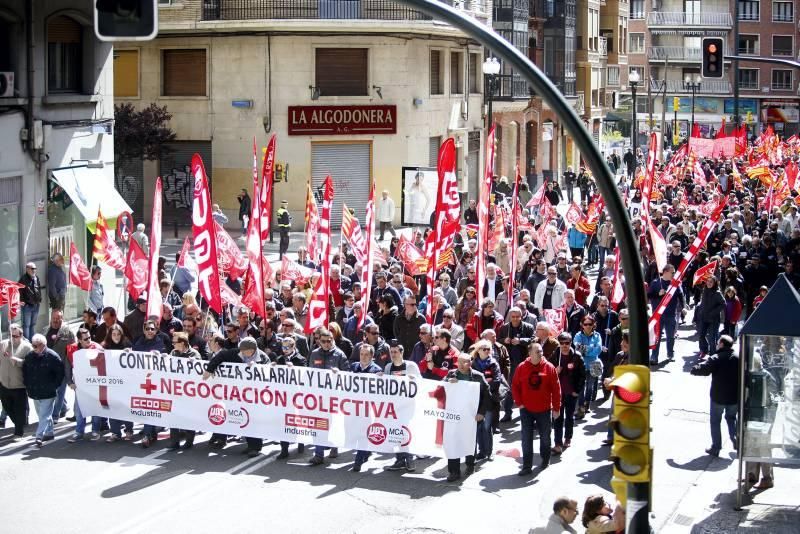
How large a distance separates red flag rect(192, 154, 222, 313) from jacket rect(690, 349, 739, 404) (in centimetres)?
615

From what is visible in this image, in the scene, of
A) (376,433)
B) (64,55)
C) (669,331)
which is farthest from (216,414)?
(64,55)

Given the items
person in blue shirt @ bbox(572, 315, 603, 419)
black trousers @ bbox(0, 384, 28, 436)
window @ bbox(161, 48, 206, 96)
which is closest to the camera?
black trousers @ bbox(0, 384, 28, 436)

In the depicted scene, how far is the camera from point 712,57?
1051 inches

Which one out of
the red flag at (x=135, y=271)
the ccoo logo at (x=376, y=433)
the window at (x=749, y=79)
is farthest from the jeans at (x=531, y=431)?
the window at (x=749, y=79)

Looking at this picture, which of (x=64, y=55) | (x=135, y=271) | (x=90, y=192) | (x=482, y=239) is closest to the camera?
(x=482, y=239)

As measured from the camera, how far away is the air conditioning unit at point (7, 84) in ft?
73.2

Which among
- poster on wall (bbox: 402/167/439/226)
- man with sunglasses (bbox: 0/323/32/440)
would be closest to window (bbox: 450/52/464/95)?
poster on wall (bbox: 402/167/439/226)

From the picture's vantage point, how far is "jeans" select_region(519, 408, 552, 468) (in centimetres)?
1444

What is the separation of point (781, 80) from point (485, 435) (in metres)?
83.3

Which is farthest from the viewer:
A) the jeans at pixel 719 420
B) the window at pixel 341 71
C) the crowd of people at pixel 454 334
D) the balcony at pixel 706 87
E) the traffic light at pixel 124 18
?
the balcony at pixel 706 87

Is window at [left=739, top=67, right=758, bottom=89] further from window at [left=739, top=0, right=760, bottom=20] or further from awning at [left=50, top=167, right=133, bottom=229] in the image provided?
awning at [left=50, top=167, right=133, bottom=229]

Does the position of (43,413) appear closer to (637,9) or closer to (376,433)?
(376,433)

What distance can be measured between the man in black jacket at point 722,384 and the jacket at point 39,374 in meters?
7.17

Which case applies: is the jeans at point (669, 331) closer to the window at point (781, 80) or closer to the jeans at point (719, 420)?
the jeans at point (719, 420)
